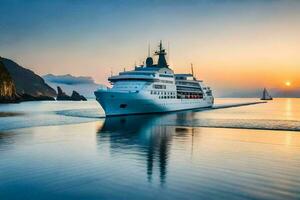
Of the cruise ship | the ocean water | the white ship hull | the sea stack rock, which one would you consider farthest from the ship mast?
the sea stack rock

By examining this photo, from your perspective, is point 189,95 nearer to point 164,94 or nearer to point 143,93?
point 164,94

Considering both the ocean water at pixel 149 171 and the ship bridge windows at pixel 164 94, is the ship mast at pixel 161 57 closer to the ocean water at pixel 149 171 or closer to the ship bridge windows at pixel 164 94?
the ship bridge windows at pixel 164 94

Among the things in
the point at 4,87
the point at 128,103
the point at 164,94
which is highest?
the point at 4,87

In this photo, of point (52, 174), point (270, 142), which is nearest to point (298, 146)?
point (270, 142)

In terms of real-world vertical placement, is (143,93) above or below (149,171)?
above

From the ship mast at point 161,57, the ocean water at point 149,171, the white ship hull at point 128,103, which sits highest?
the ship mast at point 161,57

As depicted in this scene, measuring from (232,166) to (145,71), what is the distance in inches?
2144

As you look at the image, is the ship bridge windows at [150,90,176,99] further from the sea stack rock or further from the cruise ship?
the sea stack rock

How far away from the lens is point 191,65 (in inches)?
4924

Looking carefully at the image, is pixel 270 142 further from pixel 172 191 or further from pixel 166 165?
pixel 172 191

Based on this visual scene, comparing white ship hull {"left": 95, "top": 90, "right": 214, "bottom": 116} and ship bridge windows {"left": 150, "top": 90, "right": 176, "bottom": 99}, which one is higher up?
ship bridge windows {"left": 150, "top": 90, "right": 176, "bottom": 99}

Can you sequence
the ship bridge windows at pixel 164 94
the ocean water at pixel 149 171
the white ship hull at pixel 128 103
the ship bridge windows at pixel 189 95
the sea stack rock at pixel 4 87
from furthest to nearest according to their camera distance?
1. the sea stack rock at pixel 4 87
2. the ship bridge windows at pixel 189 95
3. the ship bridge windows at pixel 164 94
4. the white ship hull at pixel 128 103
5. the ocean water at pixel 149 171

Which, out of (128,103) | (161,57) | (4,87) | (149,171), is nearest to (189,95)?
(161,57)

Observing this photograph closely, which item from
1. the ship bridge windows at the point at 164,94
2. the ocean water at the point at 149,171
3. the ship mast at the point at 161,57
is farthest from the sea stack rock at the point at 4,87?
the ocean water at the point at 149,171
